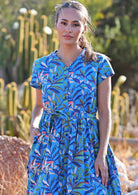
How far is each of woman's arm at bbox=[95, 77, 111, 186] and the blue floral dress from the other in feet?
0.10

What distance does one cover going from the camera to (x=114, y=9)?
1367 centimetres

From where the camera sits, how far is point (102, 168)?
2182mm

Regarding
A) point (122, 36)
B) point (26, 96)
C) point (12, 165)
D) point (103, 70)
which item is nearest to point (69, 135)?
point (103, 70)

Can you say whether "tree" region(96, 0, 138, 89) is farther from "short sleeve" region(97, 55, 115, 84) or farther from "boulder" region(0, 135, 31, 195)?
"short sleeve" region(97, 55, 115, 84)

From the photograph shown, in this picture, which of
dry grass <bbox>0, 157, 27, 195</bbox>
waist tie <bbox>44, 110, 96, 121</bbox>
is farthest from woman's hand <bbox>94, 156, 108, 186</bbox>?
dry grass <bbox>0, 157, 27, 195</bbox>

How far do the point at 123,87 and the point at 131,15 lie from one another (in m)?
2.61

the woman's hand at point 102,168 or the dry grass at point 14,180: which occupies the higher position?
the woman's hand at point 102,168

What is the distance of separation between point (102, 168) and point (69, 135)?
25 centimetres

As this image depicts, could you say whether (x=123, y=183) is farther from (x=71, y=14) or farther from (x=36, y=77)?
(x=71, y=14)

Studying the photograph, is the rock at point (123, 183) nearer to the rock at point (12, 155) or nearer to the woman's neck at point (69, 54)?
the rock at point (12, 155)

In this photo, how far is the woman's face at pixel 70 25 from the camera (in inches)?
91.0

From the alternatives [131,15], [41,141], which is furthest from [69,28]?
[131,15]

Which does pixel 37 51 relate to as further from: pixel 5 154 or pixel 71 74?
pixel 71 74

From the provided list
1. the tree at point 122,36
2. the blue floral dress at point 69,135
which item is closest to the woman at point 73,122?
the blue floral dress at point 69,135
